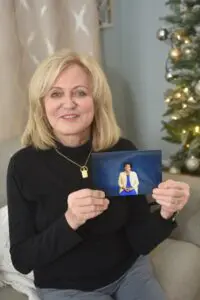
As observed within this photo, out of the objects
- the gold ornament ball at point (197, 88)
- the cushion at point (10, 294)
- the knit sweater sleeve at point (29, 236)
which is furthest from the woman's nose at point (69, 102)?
the gold ornament ball at point (197, 88)

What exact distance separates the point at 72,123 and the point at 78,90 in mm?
108

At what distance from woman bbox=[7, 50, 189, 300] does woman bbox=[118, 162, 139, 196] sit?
4.6 inches

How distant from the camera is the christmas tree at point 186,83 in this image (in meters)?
2.14

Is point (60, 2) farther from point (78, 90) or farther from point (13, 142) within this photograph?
point (78, 90)

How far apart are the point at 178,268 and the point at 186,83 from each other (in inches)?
44.5

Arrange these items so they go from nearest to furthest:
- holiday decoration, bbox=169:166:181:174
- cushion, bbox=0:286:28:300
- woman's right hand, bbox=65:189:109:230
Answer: woman's right hand, bbox=65:189:109:230, cushion, bbox=0:286:28:300, holiday decoration, bbox=169:166:181:174

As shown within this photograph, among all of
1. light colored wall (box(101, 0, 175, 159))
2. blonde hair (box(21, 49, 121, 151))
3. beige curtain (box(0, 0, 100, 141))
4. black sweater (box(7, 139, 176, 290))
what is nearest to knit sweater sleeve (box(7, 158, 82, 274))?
black sweater (box(7, 139, 176, 290))

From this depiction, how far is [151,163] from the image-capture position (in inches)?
45.9

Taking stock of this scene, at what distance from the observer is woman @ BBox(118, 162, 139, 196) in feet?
3.78

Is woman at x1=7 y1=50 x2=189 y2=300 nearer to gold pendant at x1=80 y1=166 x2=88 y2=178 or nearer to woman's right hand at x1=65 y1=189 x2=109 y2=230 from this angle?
gold pendant at x1=80 y1=166 x2=88 y2=178

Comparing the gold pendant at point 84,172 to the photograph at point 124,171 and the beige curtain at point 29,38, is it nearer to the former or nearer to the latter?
the photograph at point 124,171

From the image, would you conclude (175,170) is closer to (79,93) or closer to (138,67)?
(138,67)

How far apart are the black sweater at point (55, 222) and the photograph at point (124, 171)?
0.11 metres

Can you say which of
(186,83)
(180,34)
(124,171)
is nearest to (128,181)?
(124,171)
